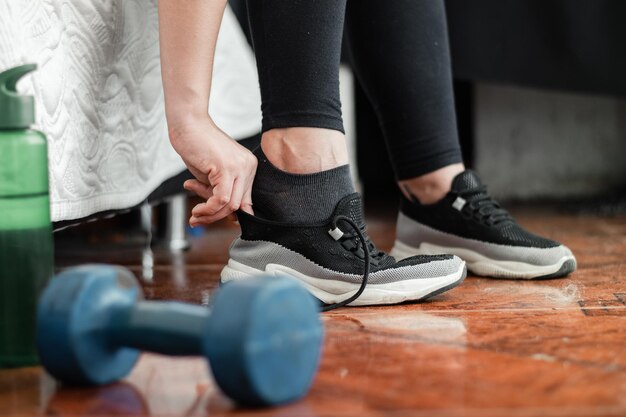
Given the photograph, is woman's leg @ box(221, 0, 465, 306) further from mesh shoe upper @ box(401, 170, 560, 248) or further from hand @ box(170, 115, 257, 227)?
mesh shoe upper @ box(401, 170, 560, 248)

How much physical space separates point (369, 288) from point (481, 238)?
0.91 ft

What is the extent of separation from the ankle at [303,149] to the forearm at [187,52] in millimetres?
86

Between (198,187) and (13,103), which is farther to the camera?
(198,187)

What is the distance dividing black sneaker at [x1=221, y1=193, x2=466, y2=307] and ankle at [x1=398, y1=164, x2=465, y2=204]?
0.72 feet

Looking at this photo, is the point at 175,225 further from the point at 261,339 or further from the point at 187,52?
the point at 261,339

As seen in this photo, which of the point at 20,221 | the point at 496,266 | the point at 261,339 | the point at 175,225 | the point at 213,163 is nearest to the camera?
the point at 261,339

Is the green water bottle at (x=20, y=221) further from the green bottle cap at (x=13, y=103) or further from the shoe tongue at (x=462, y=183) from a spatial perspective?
the shoe tongue at (x=462, y=183)

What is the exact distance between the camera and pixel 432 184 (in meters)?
1.13

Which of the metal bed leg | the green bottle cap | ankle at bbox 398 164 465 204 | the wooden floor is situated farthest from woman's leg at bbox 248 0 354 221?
the metal bed leg

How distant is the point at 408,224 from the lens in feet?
3.88

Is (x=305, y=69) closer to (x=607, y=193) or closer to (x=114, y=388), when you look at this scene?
(x=114, y=388)

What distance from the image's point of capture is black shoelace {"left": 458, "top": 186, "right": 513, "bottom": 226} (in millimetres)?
1105

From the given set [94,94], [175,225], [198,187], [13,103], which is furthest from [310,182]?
[175,225]

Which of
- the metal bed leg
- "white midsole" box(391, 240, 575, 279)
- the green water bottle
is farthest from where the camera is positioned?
the metal bed leg
